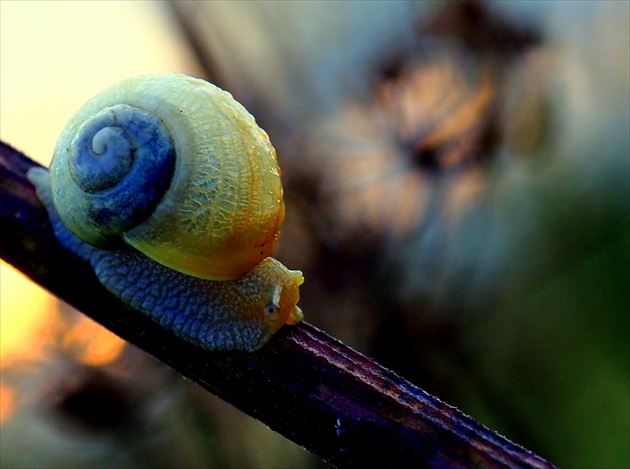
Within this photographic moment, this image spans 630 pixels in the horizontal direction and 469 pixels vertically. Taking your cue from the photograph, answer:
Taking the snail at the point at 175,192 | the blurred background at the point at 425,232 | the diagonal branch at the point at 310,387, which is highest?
the snail at the point at 175,192

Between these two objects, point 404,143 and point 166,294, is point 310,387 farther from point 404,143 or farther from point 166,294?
point 404,143

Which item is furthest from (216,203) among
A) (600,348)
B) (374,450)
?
(600,348)

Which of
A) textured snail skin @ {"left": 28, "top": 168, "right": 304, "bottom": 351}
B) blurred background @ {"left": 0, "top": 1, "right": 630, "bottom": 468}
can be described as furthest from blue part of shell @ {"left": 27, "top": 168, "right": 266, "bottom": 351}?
blurred background @ {"left": 0, "top": 1, "right": 630, "bottom": 468}

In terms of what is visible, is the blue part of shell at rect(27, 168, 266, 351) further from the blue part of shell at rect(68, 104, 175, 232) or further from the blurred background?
the blurred background

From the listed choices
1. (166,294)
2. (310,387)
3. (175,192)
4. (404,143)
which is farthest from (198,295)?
(404,143)

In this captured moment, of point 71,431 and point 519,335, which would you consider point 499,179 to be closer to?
point 519,335

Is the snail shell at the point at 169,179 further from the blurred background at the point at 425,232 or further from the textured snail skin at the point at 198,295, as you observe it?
the blurred background at the point at 425,232

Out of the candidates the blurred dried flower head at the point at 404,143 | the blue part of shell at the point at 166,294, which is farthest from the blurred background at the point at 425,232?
the blue part of shell at the point at 166,294

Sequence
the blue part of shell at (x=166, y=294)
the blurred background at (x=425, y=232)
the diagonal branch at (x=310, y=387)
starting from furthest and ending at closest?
the blurred background at (x=425, y=232) < the blue part of shell at (x=166, y=294) < the diagonal branch at (x=310, y=387)
